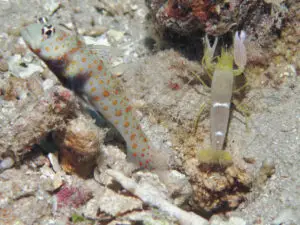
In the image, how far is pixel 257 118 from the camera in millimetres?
4086

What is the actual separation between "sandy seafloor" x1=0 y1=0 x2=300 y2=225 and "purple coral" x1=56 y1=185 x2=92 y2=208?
4.67 ft

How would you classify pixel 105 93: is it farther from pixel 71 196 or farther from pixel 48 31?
pixel 71 196

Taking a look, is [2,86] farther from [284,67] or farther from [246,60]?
[284,67]

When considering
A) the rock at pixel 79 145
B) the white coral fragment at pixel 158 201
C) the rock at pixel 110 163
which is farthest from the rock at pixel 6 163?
the white coral fragment at pixel 158 201

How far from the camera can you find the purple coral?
3.08 m

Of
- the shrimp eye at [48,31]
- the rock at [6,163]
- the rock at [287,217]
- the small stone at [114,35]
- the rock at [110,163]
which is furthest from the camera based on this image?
the small stone at [114,35]

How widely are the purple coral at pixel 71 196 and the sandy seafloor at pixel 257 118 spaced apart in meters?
1.42

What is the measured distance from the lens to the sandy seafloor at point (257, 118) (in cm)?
317

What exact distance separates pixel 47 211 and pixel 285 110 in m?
3.47

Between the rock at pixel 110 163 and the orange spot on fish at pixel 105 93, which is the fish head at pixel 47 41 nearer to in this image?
the orange spot on fish at pixel 105 93

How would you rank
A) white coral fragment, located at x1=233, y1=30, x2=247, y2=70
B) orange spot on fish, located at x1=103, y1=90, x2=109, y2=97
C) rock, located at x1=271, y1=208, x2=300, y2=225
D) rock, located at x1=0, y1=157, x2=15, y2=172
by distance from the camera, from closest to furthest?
rock, located at x1=271, y1=208, x2=300, y2=225, rock, located at x1=0, y1=157, x2=15, y2=172, orange spot on fish, located at x1=103, y1=90, x2=109, y2=97, white coral fragment, located at x1=233, y1=30, x2=247, y2=70

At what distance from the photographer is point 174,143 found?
4.05 meters

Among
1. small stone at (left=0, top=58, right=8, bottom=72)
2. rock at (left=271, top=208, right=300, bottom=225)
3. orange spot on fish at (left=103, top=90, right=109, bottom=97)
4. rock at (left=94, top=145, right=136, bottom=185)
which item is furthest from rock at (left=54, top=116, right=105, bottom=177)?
rock at (left=271, top=208, right=300, bottom=225)

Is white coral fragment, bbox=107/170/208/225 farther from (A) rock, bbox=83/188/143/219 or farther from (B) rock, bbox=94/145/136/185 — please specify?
(B) rock, bbox=94/145/136/185
